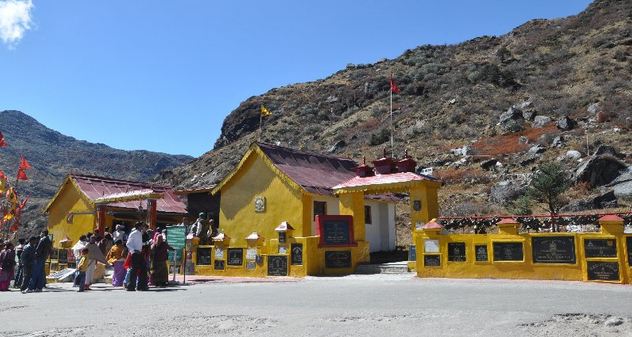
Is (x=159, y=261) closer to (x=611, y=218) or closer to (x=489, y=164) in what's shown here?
(x=611, y=218)

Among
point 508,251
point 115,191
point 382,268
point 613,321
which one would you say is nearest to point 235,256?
point 382,268

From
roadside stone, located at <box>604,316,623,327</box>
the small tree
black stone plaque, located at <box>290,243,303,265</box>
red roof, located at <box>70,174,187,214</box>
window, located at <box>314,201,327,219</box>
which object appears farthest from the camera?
red roof, located at <box>70,174,187,214</box>

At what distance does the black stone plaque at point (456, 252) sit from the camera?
15.0m

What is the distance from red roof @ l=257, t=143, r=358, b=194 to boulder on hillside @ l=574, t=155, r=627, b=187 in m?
13.6

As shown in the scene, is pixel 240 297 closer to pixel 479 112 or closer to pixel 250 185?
pixel 250 185

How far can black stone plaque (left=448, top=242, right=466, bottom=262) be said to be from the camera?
14992mm

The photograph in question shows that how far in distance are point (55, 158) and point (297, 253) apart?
423 feet

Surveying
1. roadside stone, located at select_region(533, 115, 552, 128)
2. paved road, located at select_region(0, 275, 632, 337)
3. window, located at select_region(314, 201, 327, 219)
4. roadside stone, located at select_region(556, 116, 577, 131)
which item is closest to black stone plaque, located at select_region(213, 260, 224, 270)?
window, located at select_region(314, 201, 327, 219)

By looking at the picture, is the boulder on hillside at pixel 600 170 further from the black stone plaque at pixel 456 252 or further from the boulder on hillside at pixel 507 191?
the black stone plaque at pixel 456 252

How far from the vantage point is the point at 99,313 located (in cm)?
983

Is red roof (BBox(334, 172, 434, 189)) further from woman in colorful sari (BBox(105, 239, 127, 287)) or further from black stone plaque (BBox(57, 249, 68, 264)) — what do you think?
black stone plaque (BBox(57, 249, 68, 264))

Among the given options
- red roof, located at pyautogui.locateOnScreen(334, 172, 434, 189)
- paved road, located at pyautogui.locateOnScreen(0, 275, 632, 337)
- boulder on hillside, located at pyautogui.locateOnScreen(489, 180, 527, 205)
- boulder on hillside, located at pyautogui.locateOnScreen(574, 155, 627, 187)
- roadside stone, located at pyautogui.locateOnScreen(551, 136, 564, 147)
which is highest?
roadside stone, located at pyautogui.locateOnScreen(551, 136, 564, 147)

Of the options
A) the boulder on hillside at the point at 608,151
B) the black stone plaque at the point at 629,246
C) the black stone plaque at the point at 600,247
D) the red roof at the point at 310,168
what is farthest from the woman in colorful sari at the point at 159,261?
the boulder on hillside at the point at 608,151

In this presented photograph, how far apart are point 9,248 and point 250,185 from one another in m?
8.78
